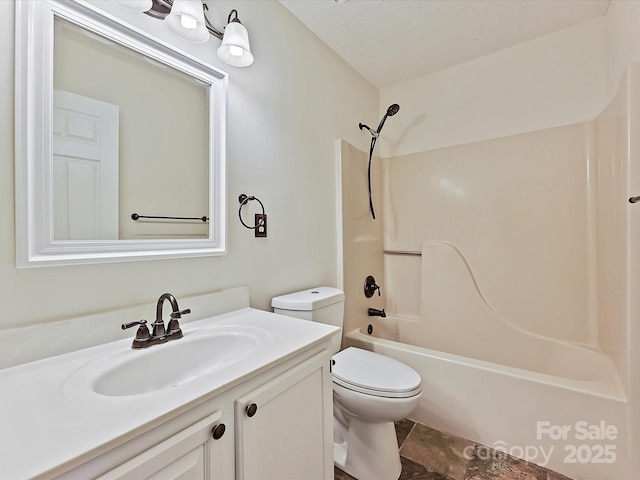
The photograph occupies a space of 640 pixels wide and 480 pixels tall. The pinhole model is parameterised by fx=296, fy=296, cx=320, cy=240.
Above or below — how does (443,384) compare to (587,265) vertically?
below

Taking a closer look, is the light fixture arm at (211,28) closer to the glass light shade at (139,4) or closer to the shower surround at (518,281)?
the glass light shade at (139,4)

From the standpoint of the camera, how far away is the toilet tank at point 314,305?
137 centimetres

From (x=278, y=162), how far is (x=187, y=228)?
58 centimetres

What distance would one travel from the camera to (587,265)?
172 cm

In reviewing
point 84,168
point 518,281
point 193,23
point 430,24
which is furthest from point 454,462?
point 430,24

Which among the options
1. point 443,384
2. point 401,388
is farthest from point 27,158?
point 443,384

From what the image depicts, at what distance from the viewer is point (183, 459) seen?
0.57 m

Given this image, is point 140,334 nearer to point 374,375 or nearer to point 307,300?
point 307,300

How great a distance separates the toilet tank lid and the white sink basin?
14.6 inches

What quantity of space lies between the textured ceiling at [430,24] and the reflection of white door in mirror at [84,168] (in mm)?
1165

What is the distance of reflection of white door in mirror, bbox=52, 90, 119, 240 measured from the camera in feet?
2.74

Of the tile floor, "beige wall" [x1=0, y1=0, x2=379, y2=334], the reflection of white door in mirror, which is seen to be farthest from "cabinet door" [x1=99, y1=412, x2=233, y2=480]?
the tile floor

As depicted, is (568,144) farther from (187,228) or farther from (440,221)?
(187,228)

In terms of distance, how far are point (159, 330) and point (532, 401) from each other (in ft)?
5.34
